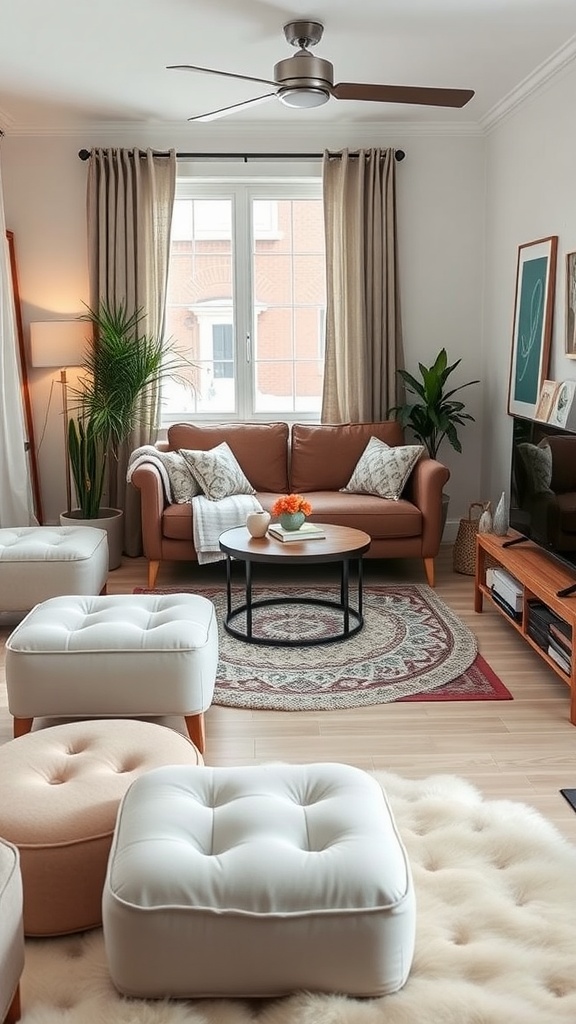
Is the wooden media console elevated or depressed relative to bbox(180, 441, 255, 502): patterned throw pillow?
depressed

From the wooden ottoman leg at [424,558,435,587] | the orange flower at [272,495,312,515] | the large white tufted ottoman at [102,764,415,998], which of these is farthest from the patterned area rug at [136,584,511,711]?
the large white tufted ottoman at [102,764,415,998]

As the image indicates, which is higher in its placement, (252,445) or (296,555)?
(252,445)

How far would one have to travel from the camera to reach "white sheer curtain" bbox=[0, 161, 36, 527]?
541 cm

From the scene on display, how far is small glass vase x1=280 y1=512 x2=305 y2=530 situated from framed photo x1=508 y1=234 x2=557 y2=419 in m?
1.49

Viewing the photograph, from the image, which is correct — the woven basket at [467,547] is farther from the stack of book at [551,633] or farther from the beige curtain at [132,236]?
the beige curtain at [132,236]

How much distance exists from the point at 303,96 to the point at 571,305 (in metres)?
1.57

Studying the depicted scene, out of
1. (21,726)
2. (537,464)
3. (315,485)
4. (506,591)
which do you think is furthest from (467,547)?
(21,726)

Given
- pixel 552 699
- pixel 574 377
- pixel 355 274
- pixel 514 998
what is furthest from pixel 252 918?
pixel 355 274

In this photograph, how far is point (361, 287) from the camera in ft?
19.2

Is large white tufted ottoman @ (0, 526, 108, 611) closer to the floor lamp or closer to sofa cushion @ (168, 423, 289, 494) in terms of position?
sofa cushion @ (168, 423, 289, 494)

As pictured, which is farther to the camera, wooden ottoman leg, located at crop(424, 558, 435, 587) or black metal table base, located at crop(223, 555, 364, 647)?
wooden ottoman leg, located at crop(424, 558, 435, 587)

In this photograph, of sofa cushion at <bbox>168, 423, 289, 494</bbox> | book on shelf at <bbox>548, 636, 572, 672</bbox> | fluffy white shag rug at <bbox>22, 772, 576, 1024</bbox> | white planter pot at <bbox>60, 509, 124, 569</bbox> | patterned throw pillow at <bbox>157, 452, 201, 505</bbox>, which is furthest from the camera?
sofa cushion at <bbox>168, 423, 289, 494</bbox>

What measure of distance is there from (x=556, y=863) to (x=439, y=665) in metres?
1.57

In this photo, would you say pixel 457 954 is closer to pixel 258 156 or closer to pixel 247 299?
pixel 247 299
